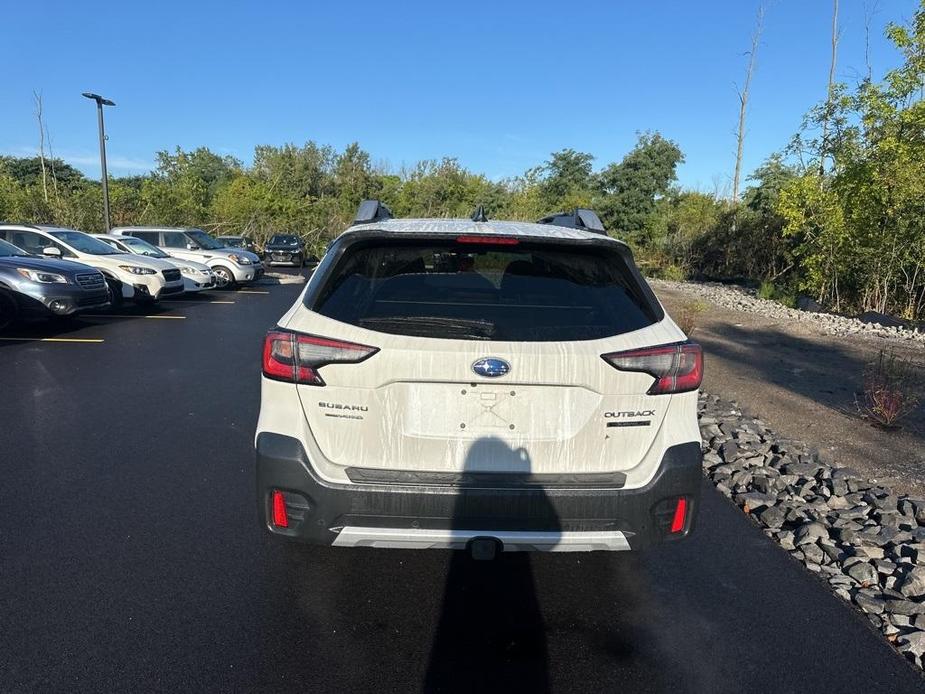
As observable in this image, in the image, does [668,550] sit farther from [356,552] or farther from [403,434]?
[403,434]


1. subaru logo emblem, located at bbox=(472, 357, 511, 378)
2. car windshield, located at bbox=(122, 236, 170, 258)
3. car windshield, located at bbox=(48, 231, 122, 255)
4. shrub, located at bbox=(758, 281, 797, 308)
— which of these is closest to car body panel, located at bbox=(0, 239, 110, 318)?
car windshield, located at bbox=(48, 231, 122, 255)

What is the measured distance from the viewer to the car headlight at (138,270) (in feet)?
44.0

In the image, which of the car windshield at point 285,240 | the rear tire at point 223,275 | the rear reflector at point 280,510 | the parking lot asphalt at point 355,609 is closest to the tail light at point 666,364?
the parking lot asphalt at point 355,609

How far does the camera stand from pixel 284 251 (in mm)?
31359

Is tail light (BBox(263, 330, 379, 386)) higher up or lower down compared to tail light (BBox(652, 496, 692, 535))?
higher up

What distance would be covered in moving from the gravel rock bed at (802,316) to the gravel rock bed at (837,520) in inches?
312

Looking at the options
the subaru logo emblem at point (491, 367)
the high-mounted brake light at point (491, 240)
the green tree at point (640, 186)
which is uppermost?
the green tree at point (640, 186)

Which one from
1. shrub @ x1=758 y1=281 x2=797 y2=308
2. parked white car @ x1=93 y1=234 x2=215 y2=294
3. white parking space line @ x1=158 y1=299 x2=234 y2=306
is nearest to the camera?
white parking space line @ x1=158 y1=299 x2=234 y2=306

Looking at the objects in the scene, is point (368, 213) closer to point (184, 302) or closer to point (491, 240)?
point (491, 240)

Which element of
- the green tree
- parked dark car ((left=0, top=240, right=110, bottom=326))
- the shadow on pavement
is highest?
the green tree

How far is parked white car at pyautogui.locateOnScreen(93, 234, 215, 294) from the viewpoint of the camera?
53.3ft

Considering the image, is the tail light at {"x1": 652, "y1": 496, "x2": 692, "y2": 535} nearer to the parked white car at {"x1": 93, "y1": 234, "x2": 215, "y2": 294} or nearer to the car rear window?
the car rear window

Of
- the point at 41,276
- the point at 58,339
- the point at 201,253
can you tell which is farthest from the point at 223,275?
the point at 58,339

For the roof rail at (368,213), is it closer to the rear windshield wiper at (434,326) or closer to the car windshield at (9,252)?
the rear windshield wiper at (434,326)
